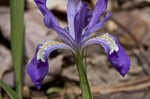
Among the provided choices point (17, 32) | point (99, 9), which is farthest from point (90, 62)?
point (99, 9)

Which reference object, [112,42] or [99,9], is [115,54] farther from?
[99,9]

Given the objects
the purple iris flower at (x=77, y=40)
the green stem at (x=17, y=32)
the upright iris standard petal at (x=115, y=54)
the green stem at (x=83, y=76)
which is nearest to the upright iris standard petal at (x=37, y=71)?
the purple iris flower at (x=77, y=40)

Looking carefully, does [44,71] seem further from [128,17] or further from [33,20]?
[128,17]

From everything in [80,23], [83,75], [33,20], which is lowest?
[83,75]

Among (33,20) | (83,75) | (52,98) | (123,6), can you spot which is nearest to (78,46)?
(83,75)

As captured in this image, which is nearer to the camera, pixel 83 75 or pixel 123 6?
pixel 83 75

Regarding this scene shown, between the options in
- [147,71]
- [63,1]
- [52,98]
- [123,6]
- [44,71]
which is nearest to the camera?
[44,71]
